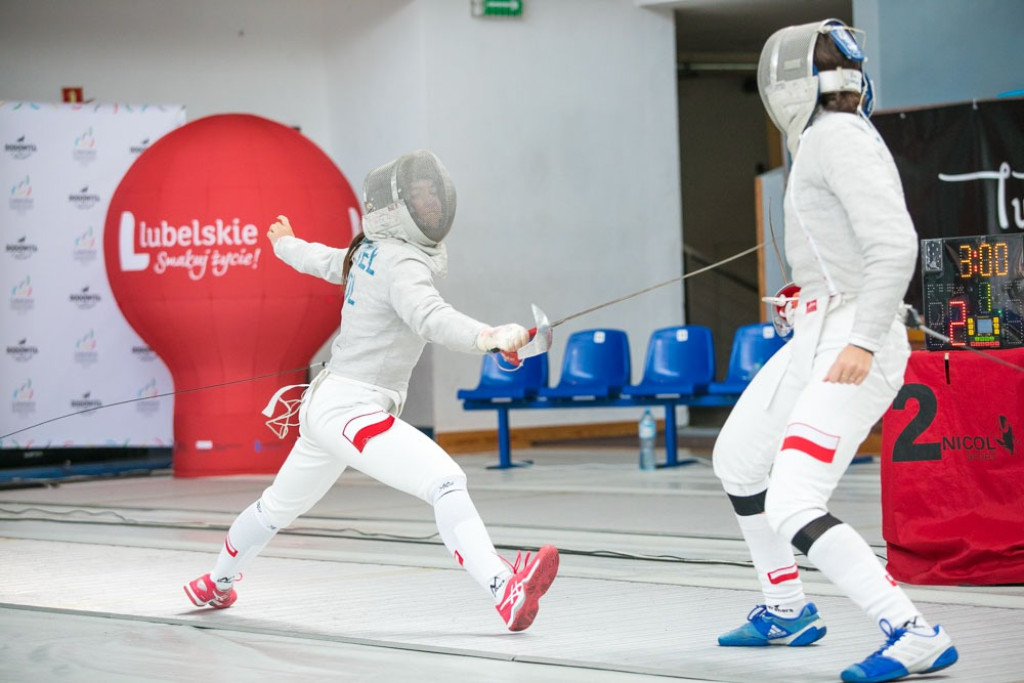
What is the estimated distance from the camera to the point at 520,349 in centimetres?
→ 324

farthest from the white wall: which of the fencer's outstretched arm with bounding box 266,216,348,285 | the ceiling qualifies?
the fencer's outstretched arm with bounding box 266,216,348,285

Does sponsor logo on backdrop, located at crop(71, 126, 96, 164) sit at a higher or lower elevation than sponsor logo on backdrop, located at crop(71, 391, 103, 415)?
higher

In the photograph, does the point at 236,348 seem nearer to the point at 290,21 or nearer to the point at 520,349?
the point at 290,21

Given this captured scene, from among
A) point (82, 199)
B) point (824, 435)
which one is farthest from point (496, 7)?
point (824, 435)

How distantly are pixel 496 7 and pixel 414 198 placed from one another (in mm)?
7238

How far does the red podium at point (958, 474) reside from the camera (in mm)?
3898

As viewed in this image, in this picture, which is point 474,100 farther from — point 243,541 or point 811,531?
point 811,531

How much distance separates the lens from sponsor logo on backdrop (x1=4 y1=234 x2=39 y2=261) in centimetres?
899

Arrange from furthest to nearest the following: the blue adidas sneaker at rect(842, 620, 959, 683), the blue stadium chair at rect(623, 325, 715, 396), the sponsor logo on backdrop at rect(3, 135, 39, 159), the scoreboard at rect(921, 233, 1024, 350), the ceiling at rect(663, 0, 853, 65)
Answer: the ceiling at rect(663, 0, 853, 65), the sponsor logo on backdrop at rect(3, 135, 39, 159), the blue stadium chair at rect(623, 325, 715, 396), the scoreboard at rect(921, 233, 1024, 350), the blue adidas sneaker at rect(842, 620, 959, 683)

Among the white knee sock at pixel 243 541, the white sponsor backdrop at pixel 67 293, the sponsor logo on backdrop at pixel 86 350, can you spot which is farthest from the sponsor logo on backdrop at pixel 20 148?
the white knee sock at pixel 243 541

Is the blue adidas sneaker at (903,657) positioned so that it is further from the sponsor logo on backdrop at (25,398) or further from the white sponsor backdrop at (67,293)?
the sponsor logo on backdrop at (25,398)

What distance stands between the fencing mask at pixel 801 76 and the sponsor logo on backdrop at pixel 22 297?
23.5ft

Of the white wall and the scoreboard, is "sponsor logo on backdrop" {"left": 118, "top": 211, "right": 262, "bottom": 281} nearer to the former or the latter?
the white wall

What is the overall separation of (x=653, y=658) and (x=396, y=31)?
325 inches
